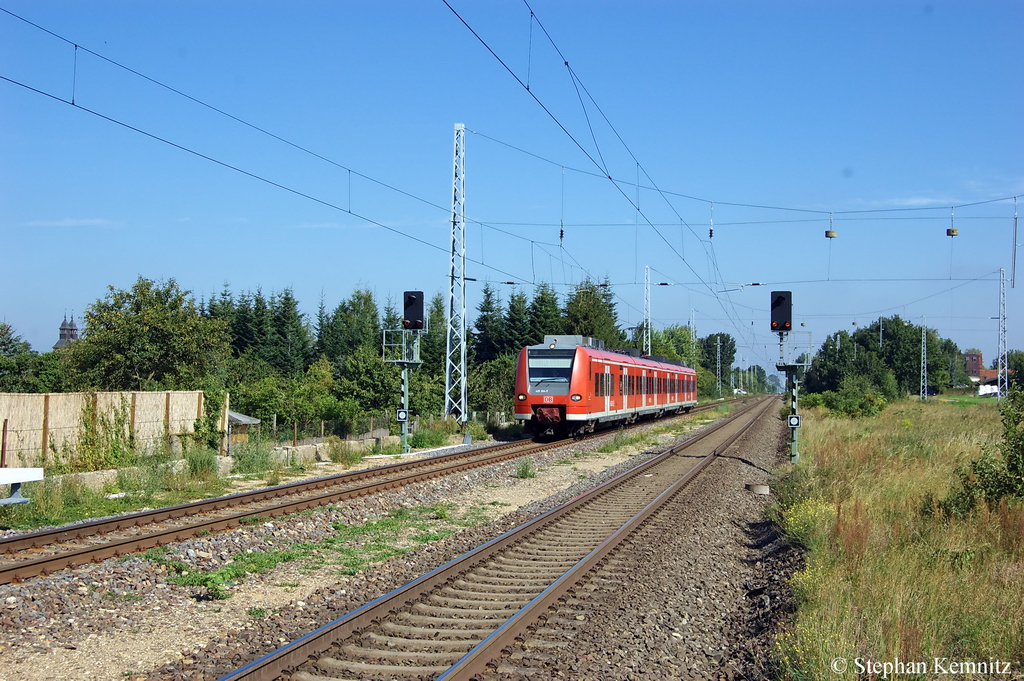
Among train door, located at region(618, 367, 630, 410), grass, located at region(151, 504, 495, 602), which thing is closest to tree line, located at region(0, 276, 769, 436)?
train door, located at region(618, 367, 630, 410)

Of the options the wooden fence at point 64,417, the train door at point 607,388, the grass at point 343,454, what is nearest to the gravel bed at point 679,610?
the grass at point 343,454

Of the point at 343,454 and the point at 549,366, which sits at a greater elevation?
the point at 549,366

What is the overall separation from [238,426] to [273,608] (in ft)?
83.9

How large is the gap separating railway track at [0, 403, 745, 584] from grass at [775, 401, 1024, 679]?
24.1ft

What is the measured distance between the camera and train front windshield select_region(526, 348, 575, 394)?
89.9 ft

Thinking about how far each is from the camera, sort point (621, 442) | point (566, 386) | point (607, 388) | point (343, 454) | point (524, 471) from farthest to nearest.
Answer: point (607, 388), point (566, 386), point (621, 442), point (343, 454), point (524, 471)

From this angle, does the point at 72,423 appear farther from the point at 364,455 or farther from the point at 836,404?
the point at 836,404

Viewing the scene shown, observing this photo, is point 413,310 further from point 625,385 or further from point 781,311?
point 625,385

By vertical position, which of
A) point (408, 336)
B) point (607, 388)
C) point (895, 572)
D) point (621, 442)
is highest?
point (408, 336)

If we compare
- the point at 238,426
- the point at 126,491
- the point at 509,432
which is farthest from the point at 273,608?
the point at 238,426

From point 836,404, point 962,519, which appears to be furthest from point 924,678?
point 836,404

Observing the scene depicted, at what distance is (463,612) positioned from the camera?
7.38m

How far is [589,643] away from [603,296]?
217ft

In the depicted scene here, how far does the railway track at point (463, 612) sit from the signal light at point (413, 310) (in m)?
10.3
